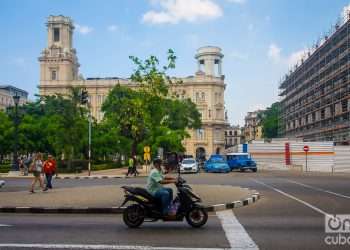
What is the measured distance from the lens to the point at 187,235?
9.41 m

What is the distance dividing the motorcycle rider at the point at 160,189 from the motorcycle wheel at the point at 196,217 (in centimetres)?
49

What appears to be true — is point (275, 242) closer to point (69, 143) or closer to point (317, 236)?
point (317, 236)

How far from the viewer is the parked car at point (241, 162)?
47.0 meters

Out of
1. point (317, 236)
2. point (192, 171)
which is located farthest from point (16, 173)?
point (317, 236)

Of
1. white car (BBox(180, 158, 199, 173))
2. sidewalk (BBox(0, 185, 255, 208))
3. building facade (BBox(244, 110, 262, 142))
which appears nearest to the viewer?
sidewalk (BBox(0, 185, 255, 208))

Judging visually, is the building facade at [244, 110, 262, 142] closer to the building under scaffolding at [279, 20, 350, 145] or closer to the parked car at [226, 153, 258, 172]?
the building under scaffolding at [279, 20, 350, 145]

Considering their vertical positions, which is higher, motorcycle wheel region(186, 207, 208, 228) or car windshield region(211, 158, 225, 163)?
car windshield region(211, 158, 225, 163)

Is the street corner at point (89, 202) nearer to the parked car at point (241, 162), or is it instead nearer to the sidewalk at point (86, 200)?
the sidewalk at point (86, 200)

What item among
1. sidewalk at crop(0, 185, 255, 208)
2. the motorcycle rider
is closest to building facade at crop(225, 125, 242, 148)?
sidewalk at crop(0, 185, 255, 208)

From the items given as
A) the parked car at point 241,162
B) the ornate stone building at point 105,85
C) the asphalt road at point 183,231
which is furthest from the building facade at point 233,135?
the asphalt road at point 183,231

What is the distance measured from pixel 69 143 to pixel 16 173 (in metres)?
8.07

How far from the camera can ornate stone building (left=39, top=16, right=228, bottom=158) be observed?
4530 inches

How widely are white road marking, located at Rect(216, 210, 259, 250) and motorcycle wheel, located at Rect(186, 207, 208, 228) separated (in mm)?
474

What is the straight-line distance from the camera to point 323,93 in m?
62.1
